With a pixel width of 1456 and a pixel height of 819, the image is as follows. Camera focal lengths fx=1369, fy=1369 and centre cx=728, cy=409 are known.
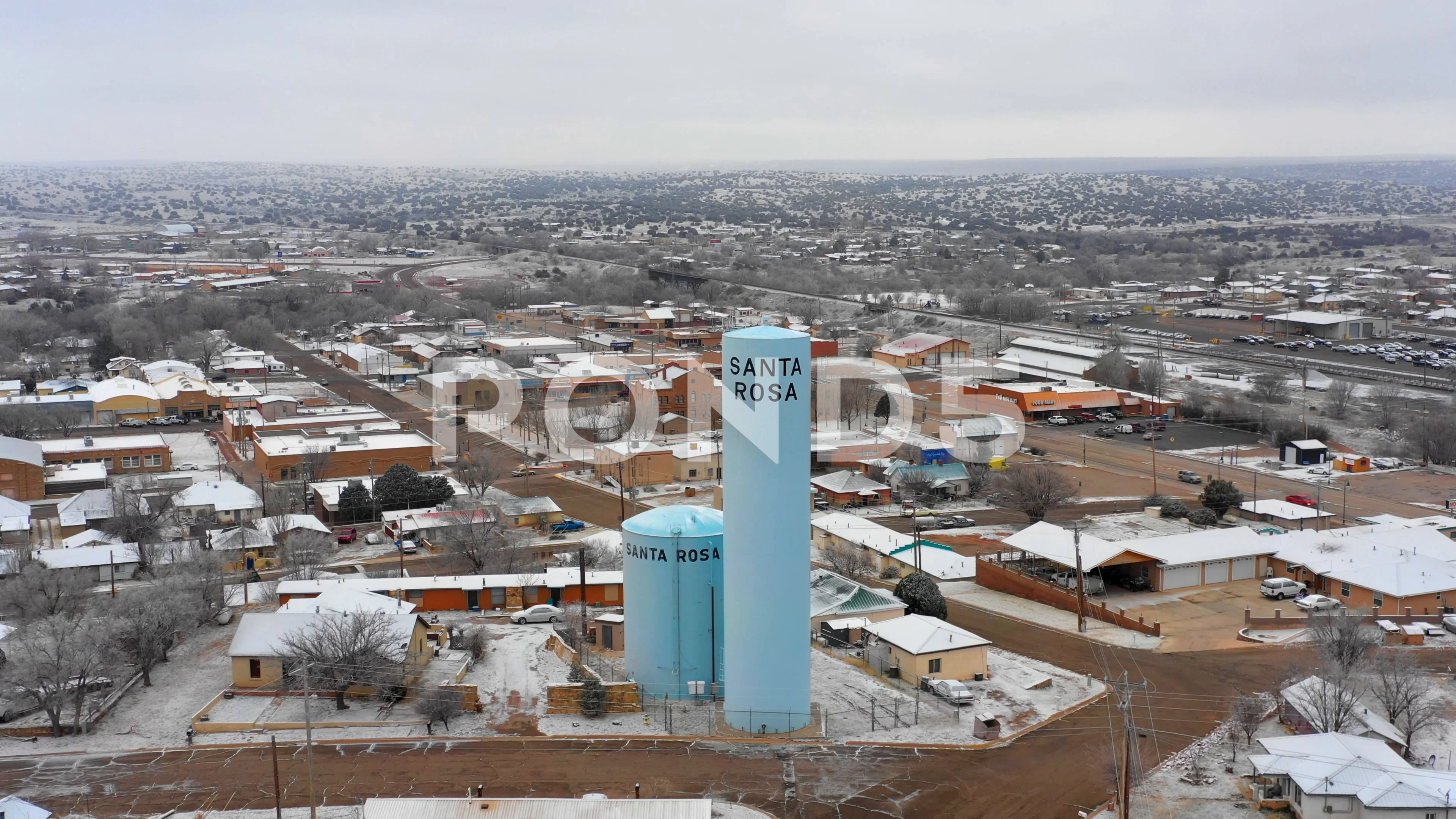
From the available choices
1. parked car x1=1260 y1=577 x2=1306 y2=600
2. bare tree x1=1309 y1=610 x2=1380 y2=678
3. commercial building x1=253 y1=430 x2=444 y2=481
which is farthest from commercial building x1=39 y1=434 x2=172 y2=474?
bare tree x1=1309 y1=610 x2=1380 y2=678

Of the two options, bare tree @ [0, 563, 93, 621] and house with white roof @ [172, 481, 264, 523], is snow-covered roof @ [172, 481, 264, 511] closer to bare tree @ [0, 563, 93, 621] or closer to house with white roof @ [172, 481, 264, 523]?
house with white roof @ [172, 481, 264, 523]

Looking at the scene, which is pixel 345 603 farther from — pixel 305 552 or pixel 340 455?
pixel 340 455

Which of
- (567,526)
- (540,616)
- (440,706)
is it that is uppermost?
(440,706)

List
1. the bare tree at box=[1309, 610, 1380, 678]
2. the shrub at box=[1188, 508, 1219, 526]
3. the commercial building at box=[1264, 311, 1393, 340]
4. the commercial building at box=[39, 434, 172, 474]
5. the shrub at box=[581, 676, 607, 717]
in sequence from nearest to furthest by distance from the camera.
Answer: the shrub at box=[581, 676, 607, 717] < the bare tree at box=[1309, 610, 1380, 678] < the shrub at box=[1188, 508, 1219, 526] < the commercial building at box=[39, 434, 172, 474] < the commercial building at box=[1264, 311, 1393, 340]

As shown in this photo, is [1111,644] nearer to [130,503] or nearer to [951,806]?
[951,806]

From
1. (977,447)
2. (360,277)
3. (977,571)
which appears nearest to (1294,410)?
(977,447)

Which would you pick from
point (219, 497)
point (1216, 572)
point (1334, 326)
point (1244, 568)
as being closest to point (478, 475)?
point (219, 497)

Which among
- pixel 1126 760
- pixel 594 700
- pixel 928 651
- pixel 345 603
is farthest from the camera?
pixel 345 603
